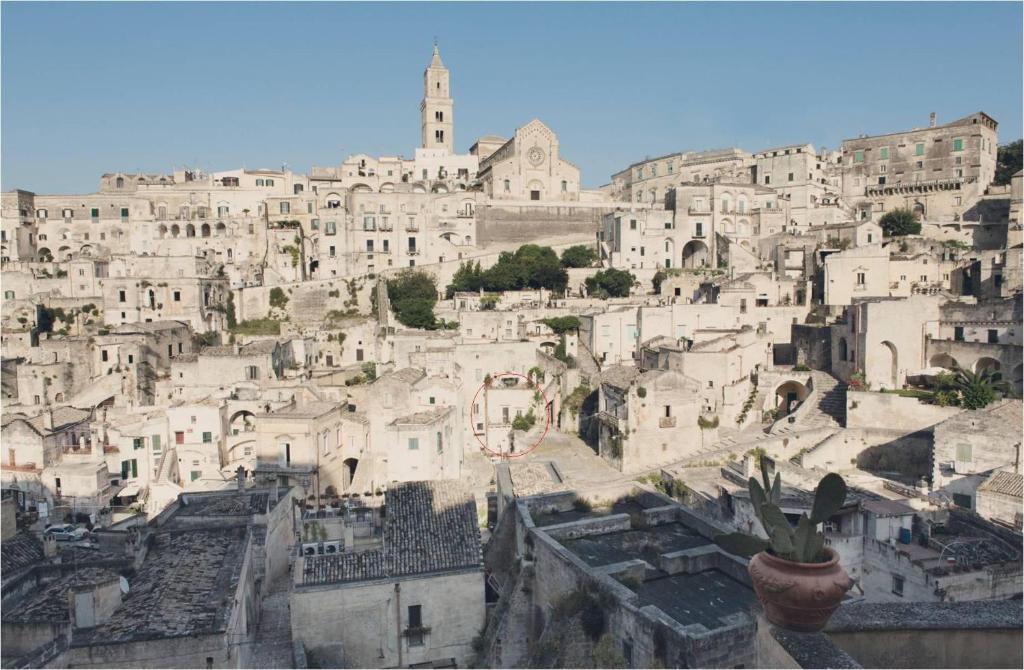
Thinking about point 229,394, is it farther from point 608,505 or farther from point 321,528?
point 608,505

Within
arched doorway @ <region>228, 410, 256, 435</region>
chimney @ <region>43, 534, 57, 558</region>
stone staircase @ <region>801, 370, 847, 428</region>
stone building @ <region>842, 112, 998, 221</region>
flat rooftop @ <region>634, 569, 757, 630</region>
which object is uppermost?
stone building @ <region>842, 112, 998, 221</region>

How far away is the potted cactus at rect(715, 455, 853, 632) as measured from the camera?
→ 18.5 feet

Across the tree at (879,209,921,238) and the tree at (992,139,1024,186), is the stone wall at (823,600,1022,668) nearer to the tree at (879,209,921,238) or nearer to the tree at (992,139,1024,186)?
the tree at (879,209,921,238)

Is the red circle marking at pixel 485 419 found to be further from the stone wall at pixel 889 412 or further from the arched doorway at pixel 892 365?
the arched doorway at pixel 892 365

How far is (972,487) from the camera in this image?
70.9 feet

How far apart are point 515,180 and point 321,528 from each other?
4540cm

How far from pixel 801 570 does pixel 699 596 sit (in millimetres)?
8096

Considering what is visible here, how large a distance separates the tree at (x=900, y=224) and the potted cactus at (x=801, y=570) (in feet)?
157

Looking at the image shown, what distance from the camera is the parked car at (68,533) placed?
21.9m

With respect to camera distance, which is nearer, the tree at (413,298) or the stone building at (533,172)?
the tree at (413,298)

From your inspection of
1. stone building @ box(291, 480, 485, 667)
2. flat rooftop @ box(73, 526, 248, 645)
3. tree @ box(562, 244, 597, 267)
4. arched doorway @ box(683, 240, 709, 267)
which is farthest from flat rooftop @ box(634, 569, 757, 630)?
arched doorway @ box(683, 240, 709, 267)

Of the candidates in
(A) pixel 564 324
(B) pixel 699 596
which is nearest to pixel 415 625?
(B) pixel 699 596

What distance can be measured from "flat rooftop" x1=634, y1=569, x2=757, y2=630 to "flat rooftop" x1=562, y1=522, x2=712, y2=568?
3.54 ft

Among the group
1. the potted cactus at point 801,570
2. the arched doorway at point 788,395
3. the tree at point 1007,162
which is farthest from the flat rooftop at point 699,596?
the tree at point 1007,162
